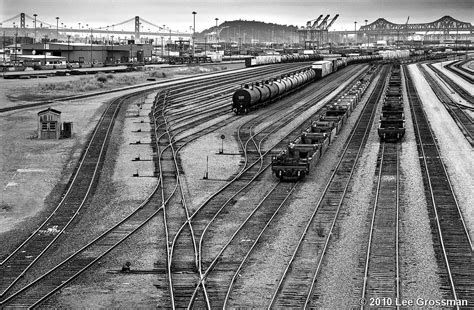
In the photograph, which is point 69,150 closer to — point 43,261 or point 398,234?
point 43,261

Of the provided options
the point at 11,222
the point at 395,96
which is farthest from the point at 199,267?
the point at 395,96

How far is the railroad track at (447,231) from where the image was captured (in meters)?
19.3

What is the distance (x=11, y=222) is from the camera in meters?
26.2

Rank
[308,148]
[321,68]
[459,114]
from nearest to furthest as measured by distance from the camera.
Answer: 1. [308,148]
2. [459,114]
3. [321,68]

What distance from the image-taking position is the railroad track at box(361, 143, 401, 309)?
18.6 meters

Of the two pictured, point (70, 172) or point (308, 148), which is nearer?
point (70, 172)

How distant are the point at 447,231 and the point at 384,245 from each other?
3110 mm

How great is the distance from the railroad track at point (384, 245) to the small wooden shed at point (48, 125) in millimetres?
21920

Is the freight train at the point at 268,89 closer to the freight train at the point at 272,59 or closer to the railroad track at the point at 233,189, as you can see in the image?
the railroad track at the point at 233,189

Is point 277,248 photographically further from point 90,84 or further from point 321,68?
point 321,68

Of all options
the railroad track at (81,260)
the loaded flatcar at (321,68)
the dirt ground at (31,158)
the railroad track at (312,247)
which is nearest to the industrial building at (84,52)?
the loaded flatcar at (321,68)

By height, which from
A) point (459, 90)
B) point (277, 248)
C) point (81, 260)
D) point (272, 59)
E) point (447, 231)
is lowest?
point (81, 260)

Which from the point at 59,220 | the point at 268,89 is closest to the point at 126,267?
the point at 59,220

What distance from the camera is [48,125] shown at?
151ft
